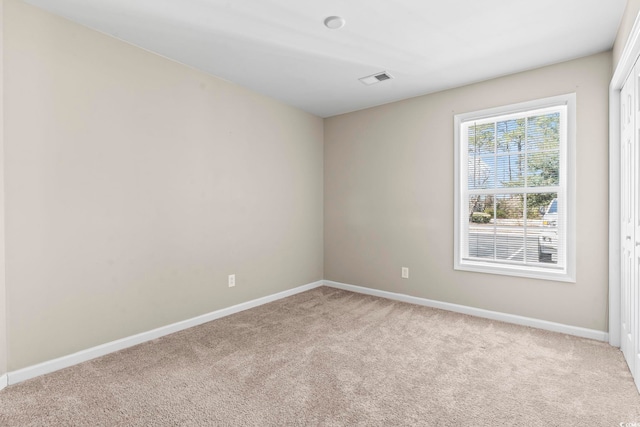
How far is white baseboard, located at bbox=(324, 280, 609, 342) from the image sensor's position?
114 inches

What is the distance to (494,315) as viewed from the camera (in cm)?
337

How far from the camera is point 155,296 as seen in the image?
2871 millimetres

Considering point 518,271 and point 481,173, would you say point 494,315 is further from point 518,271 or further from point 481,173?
point 481,173

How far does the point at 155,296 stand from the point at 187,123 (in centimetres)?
161

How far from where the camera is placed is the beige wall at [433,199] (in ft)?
9.38

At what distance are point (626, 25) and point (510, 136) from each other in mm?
1291

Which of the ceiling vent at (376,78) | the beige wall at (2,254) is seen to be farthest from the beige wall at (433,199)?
the beige wall at (2,254)

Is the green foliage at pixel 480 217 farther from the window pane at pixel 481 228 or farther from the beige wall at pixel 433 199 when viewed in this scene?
the beige wall at pixel 433 199

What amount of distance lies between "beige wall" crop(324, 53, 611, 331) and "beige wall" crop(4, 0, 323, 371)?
1.14 meters

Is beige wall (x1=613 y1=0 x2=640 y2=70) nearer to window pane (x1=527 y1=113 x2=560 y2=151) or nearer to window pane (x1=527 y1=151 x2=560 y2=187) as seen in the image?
window pane (x1=527 y1=113 x2=560 y2=151)

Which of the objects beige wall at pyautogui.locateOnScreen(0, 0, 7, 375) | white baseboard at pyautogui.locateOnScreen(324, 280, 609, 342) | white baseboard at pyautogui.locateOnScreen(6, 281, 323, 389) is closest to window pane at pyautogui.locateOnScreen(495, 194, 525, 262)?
white baseboard at pyautogui.locateOnScreen(324, 280, 609, 342)

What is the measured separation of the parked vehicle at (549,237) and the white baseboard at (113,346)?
9.87ft

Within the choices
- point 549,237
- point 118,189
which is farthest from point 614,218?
point 118,189

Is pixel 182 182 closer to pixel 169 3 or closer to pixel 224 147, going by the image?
pixel 224 147
